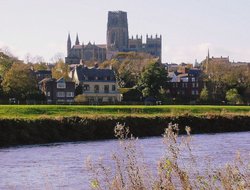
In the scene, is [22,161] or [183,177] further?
[22,161]

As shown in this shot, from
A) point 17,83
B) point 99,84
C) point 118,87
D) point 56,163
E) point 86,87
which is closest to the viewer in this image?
point 56,163

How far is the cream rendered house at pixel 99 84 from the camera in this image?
111812 millimetres

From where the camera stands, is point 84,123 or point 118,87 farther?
point 118,87

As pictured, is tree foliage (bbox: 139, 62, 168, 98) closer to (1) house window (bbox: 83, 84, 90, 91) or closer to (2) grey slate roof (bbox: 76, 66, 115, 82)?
(2) grey slate roof (bbox: 76, 66, 115, 82)

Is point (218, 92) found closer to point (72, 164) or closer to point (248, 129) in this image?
point (248, 129)

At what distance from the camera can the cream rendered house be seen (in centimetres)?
11181

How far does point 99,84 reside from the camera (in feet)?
371

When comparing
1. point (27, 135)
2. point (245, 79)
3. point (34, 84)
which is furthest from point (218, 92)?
point (27, 135)

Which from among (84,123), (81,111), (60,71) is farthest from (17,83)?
(60,71)

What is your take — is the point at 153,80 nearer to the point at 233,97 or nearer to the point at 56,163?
the point at 233,97

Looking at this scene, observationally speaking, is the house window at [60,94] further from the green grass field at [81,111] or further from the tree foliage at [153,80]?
the green grass field at [81,111]

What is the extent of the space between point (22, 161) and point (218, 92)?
8481 centimetres

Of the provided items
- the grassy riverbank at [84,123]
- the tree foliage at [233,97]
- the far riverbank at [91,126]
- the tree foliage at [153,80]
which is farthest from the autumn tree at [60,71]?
the far riverbank at [91,126]

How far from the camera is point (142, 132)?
182 feet
